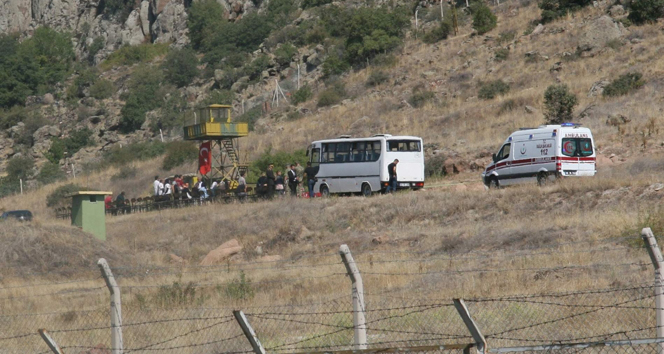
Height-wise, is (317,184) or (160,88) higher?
(160,88)

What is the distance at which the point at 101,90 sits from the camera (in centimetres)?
9950

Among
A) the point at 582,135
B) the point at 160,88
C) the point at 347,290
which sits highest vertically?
the point at 160,88

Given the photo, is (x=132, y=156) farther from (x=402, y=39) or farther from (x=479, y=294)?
(x=479, y=294)

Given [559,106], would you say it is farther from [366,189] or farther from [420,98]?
[420,98]

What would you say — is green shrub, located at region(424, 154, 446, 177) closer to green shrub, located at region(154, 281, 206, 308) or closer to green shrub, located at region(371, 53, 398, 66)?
green shrub, located at region(154, 281, 206, 308)

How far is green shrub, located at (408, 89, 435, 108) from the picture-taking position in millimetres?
58562

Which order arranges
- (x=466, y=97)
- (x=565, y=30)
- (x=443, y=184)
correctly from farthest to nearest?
(x=565, y=30), (x=466, y=97), (x=443, y=184)

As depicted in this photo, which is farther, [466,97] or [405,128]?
[466,97]

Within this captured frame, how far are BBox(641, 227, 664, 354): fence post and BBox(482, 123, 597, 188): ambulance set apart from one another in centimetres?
2189

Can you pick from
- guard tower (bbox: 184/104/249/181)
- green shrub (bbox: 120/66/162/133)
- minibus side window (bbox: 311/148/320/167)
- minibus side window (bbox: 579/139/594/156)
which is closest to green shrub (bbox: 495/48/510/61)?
guard tower (bbox: 184/104/249/181)

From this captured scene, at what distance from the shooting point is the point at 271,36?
93312 mm

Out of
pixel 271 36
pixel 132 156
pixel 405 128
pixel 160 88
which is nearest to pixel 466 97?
pixel 405 128

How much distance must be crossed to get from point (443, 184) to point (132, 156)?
41.6 meters

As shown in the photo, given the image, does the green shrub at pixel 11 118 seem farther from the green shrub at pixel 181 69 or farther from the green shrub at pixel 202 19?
the green shrub at pixel 202 19
